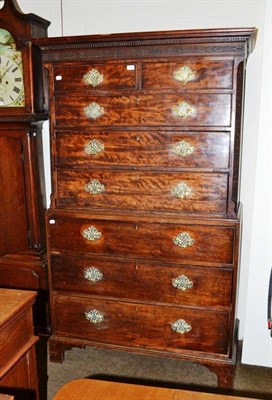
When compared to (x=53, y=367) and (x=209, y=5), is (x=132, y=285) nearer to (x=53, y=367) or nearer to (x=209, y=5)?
(x=53, y=367)

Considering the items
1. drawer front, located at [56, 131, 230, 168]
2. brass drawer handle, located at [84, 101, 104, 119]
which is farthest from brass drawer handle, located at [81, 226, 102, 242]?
brass drawer handle, located at [84, 101, 104, 119]

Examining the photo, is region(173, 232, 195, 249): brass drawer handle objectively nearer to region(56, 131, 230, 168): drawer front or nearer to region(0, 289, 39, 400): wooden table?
region(56, 131, 230, 168): drawer front

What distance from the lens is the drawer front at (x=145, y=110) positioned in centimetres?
211

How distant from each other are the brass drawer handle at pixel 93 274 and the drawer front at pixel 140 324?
5.4 inches

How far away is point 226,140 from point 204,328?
1.08m

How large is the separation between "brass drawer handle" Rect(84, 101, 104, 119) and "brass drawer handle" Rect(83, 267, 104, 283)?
905 millimetres

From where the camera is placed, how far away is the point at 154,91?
2152 mm

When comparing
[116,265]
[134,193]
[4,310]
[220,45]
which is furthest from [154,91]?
[4,310]

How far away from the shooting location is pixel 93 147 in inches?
90.4

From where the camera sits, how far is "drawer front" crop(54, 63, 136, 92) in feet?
7.14

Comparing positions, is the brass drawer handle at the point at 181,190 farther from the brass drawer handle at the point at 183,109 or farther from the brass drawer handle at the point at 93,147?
the brass drawer handle at the point at 93,147

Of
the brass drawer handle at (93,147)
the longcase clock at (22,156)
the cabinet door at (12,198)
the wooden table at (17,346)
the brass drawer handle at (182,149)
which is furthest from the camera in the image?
the cabinet door at (12,198)

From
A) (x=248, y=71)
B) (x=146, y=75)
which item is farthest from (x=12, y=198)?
(x=248, y=71)

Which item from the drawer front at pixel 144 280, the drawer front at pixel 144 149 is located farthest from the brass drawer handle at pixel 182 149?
the drawer front at pixel 144 280
